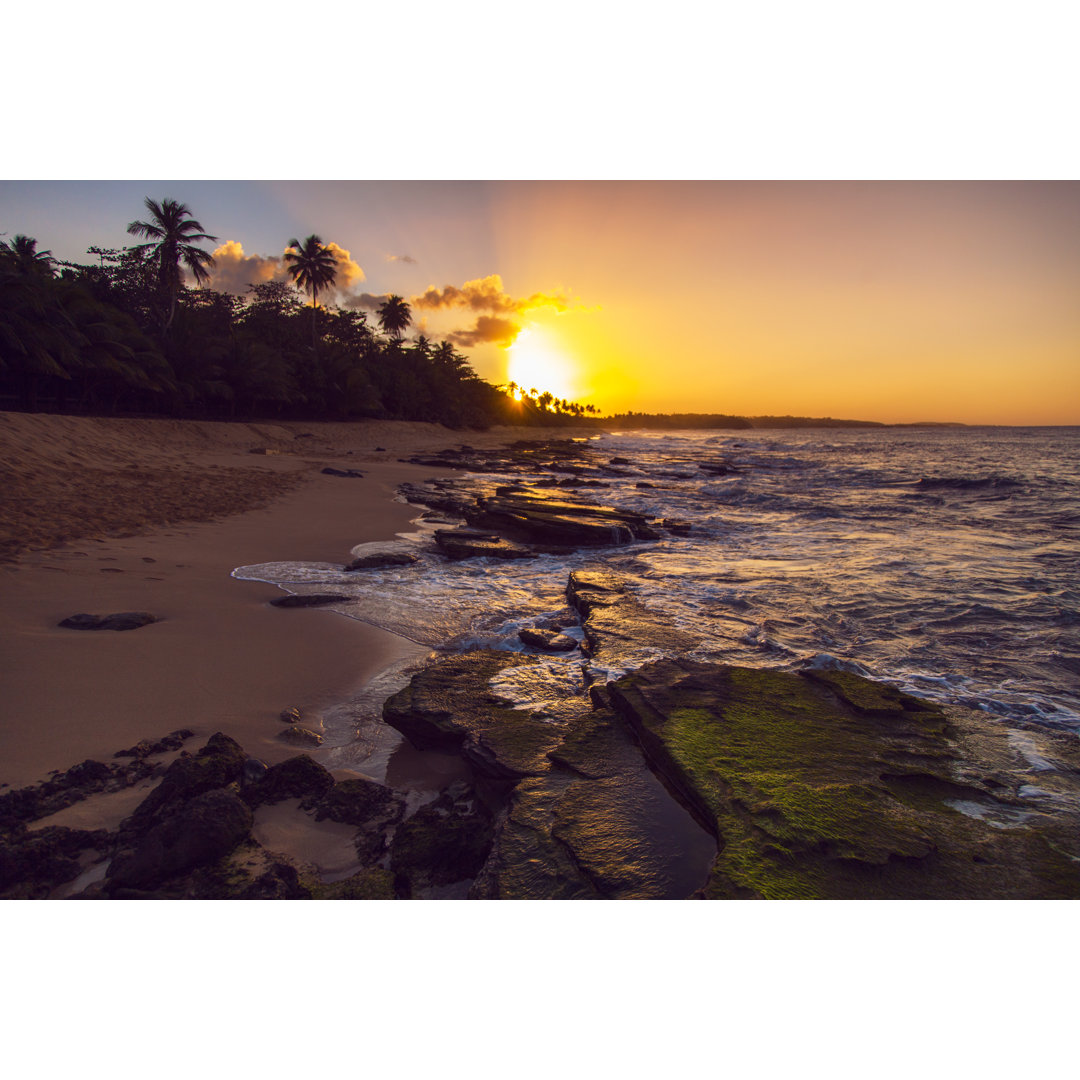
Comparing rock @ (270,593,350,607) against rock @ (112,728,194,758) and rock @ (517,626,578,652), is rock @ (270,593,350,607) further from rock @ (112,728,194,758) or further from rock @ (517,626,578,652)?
rock @ (112,728,194,758)

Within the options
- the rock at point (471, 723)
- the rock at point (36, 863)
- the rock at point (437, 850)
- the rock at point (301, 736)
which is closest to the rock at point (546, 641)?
the rock at point (471, 723)

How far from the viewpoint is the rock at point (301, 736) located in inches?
134

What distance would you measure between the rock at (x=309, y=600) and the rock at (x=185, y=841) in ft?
10.4

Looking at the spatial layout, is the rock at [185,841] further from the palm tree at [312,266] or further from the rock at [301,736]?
the palm tree at [312,266]

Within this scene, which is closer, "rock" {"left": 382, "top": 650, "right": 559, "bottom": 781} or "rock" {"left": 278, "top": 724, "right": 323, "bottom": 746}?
"rock" {"left": 382, "top": 650, "right": 559, "bottom": 781}

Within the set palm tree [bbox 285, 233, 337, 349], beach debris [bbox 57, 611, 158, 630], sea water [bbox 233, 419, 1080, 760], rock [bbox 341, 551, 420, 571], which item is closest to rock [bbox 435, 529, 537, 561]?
sea water [bbox 233, 419, 1080, 760]

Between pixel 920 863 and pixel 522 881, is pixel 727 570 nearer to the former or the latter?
pixel 920 863

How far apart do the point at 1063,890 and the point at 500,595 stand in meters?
5.19

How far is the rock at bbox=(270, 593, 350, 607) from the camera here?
5.52 m

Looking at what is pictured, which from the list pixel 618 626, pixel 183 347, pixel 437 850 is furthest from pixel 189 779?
pixel 183 347

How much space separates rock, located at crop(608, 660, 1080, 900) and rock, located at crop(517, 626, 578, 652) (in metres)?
1.09

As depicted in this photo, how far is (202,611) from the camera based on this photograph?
16.7 feet

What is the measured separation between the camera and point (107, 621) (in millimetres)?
4512

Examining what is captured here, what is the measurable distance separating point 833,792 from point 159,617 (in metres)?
5.47
